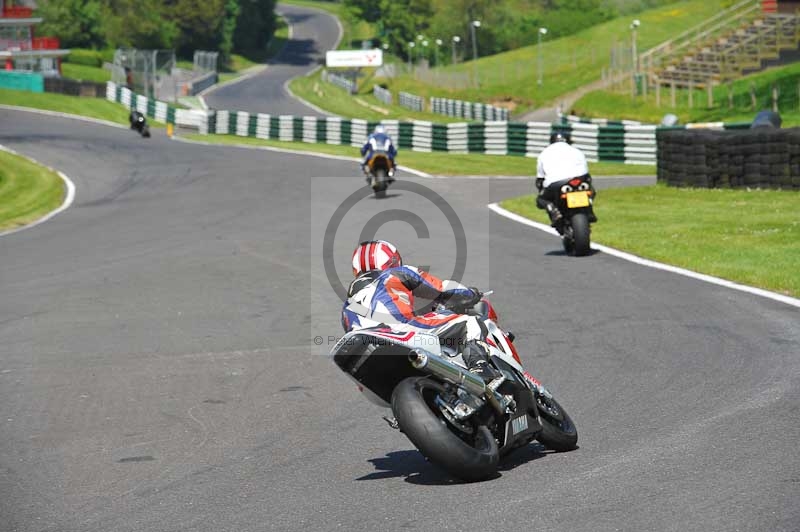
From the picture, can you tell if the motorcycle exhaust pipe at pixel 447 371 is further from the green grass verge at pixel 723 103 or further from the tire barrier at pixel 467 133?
the green grass verge at pixel 723 103

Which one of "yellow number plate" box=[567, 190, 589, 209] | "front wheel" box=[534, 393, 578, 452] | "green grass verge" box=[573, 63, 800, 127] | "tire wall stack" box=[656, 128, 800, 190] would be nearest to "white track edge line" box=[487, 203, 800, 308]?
"yellow number plate" box=[567, 190, 589, 209]

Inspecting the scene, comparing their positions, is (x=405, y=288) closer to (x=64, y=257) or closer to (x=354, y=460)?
(x=354, y=460)

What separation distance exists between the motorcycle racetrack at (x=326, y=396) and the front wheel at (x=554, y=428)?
9cm

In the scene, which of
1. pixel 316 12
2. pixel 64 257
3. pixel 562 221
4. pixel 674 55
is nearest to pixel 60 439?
pixel 562 221

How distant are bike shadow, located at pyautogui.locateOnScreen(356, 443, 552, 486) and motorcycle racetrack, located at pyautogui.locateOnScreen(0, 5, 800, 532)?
0.08ft

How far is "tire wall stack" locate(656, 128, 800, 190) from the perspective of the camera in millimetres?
20984

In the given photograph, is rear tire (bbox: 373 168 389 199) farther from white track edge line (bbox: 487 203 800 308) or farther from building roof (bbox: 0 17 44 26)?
building roof (bbox: 0 17 44 26)

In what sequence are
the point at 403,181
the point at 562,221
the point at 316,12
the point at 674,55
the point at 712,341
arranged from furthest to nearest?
1. the point at 316,12
2. the point at 674,55
3. the point at 403,181
4. the point at 562,221
5. the point at 712,341

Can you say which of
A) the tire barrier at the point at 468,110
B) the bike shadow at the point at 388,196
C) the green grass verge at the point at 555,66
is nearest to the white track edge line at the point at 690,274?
the bike shadow at the point at 388,196

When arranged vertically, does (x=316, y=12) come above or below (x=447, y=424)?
above

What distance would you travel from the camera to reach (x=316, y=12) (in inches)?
6816

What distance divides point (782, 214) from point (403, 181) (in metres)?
11.3

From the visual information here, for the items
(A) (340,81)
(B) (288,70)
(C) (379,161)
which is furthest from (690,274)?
(B) (288,70)

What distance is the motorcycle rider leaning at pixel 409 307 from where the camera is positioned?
678 cm
